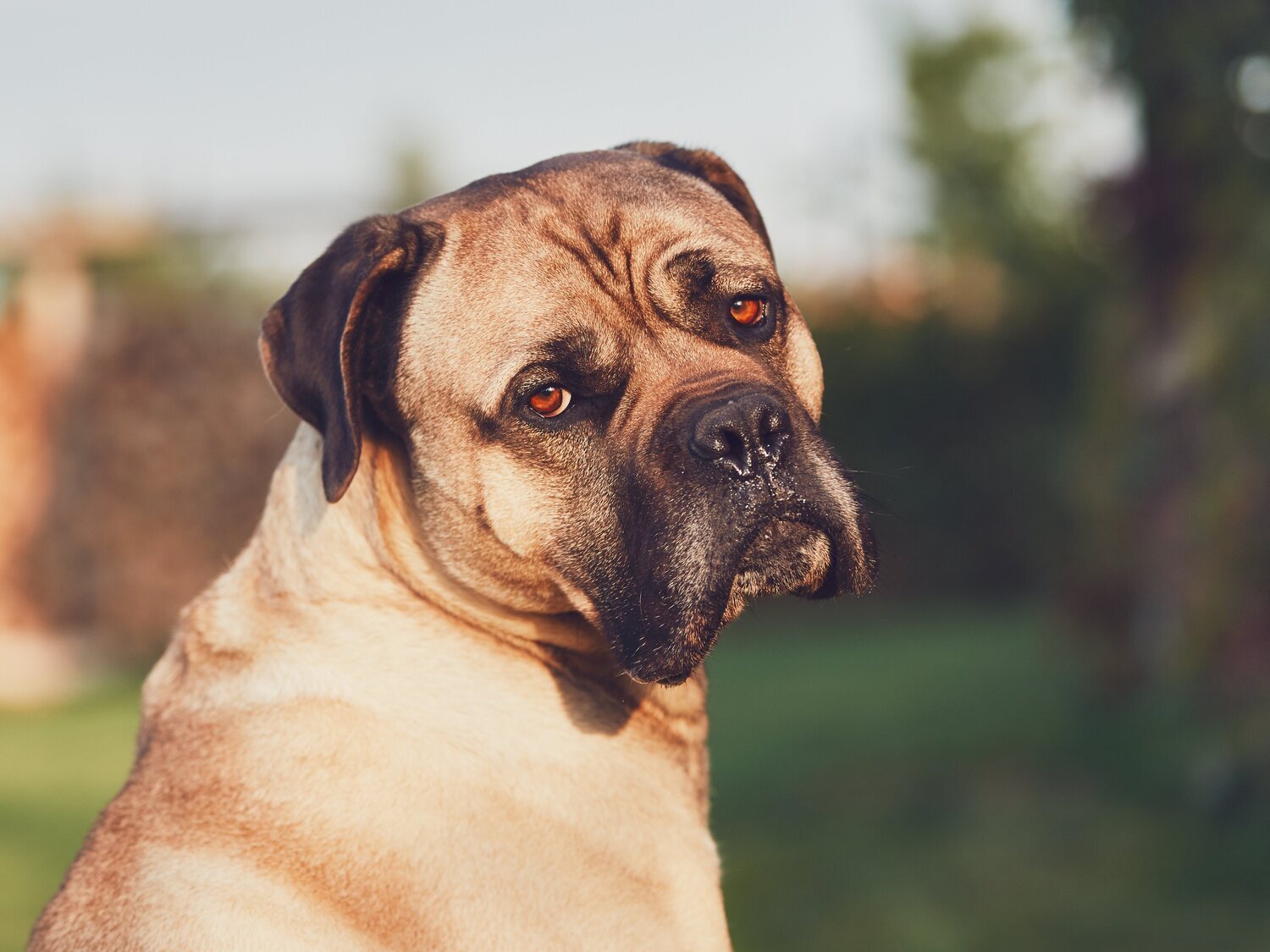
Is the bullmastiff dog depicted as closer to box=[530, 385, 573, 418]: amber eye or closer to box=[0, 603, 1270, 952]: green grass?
box=[530, 385, 573, 418]: amber eye

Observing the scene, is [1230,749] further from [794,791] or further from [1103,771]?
[794,791]

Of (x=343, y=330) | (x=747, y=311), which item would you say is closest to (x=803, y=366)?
(x=747, y=311)

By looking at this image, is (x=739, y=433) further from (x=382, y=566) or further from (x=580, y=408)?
(x=382, y=566)

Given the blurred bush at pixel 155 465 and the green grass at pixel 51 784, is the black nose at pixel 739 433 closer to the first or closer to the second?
the green grass at pixel 51 784

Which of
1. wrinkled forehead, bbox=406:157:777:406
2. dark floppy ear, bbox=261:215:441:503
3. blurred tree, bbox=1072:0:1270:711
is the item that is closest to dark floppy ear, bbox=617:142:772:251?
wrinkled forehead, bbox=406:157:777:406

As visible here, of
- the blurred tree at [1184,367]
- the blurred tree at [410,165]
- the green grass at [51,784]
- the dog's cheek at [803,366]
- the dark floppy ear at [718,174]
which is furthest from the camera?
the blurred tree at [410,165]

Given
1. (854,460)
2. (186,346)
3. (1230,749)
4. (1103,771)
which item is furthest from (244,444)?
(1230,749)

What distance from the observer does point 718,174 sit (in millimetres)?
3924

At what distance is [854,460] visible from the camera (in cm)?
1708

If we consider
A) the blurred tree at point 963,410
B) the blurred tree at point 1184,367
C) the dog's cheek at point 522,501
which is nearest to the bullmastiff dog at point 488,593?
the dog's cheek at point 522,501

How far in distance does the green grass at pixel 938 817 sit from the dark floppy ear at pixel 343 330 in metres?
4.09

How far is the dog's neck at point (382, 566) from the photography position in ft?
10.5

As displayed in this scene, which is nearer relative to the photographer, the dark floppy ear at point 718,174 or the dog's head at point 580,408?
the dog's head at point 580,408

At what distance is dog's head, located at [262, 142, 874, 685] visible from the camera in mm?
3141
